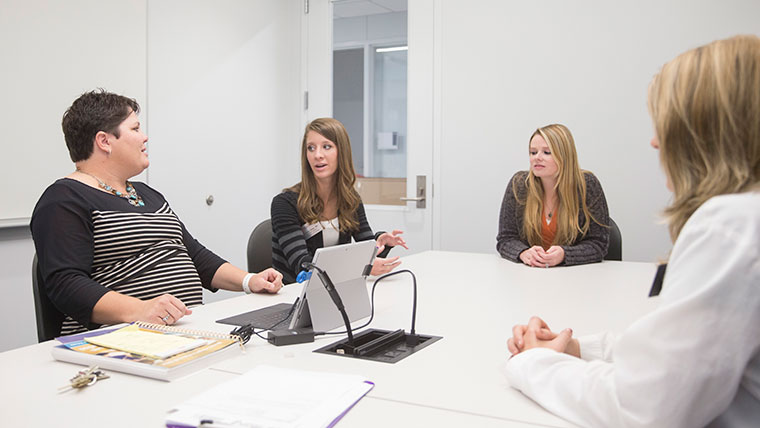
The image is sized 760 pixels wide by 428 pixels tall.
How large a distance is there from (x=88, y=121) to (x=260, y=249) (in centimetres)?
101

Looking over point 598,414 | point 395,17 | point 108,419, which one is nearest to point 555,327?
point 598,414

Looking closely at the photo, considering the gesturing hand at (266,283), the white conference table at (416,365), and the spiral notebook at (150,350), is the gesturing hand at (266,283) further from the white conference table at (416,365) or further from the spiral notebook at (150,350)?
the spiral notebook at (150,350)

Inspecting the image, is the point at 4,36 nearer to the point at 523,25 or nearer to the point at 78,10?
the point at 78,10

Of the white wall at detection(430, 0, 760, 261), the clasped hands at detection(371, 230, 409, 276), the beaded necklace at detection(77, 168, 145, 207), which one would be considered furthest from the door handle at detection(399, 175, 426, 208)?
the beaded necklace at detection(77, 168, 145, 207)

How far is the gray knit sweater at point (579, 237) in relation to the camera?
258cm

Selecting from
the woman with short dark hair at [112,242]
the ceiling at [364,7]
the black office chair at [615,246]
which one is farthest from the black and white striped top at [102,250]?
the ceiling at [364,7]

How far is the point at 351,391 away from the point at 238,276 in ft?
3.64

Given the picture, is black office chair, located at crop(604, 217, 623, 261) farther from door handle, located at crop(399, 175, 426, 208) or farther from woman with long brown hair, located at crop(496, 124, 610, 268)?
door handle, located at crop(399, 175, 426, 208)

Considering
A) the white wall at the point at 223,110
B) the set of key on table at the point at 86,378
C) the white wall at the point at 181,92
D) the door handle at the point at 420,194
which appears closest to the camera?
the set of key on table at the point at 86,378

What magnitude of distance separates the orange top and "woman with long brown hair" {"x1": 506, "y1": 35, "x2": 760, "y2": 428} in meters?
1.91

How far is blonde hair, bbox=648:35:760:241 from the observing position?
0.81m

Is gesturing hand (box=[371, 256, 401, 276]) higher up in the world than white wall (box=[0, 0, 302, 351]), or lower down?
lower down

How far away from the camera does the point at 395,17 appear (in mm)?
4164

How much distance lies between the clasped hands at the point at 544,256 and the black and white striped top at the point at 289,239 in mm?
601
